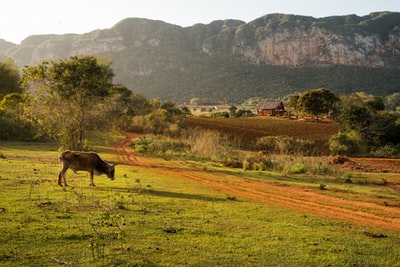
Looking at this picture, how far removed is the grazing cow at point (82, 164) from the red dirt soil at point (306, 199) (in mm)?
4769

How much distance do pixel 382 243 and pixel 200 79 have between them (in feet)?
471

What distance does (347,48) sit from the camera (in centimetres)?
19275

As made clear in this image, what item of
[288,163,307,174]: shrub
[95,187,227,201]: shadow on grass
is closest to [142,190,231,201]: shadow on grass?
[95,187,227,201]: shadow on grass

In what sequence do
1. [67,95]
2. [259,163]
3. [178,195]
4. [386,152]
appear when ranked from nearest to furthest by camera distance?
[178,195]
[67,95]
[259,163]
[386,152]

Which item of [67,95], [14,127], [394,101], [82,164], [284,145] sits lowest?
[284,145]

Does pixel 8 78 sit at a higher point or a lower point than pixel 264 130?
higher

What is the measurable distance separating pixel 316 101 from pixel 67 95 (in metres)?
51.2

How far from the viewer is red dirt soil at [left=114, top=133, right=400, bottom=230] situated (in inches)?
490

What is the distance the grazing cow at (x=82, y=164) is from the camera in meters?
14.9

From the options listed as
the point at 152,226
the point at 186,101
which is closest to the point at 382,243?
the point at 152,226

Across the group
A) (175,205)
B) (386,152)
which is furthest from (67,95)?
(386,152)

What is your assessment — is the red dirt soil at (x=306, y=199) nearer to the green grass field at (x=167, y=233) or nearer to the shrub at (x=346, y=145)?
the green grass field at (x=167, y=233)

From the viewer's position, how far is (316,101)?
6688 centimetres

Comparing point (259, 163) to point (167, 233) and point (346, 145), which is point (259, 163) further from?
point (167, 233)
